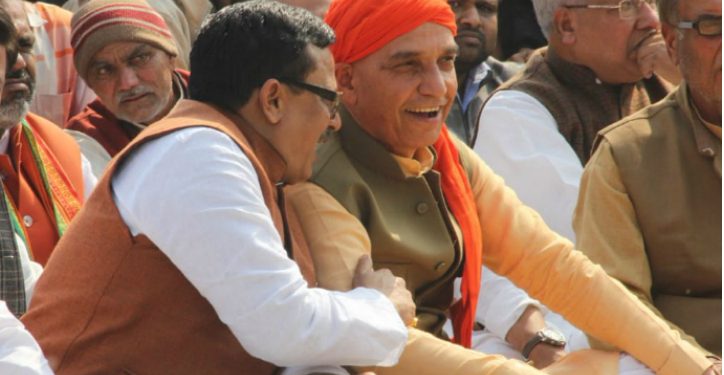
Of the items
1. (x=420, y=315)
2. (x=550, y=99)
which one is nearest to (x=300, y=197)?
(x=420, y=315)

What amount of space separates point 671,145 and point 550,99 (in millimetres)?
1234

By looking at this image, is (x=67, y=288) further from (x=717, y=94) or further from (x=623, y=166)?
(x=717, y=94)

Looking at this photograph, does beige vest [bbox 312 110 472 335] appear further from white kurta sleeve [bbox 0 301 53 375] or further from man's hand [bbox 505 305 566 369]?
white kurta sleeve [bbox 0 301 53 375]

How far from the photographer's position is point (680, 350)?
4.59 meters

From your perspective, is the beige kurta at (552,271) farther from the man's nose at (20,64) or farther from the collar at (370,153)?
the man's nose at (20,64)

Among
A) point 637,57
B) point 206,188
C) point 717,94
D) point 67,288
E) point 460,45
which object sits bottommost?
point 460,45

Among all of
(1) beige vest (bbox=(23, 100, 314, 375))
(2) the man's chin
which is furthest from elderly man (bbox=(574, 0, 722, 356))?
(2) the man's chin

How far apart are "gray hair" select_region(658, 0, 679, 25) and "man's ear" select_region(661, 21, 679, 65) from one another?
0.8 inches

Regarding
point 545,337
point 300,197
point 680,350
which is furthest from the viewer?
point 545,337

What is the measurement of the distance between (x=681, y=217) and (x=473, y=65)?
265 centimetres

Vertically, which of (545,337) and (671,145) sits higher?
(671,145)

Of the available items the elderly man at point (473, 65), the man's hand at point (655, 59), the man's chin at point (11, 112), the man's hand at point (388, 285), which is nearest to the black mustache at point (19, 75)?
the man's chin at point (11, 112)

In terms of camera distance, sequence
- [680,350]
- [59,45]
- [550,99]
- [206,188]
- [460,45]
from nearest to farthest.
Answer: [206,188]
[680,350]
[550,99]
[59,45]
[460,45]

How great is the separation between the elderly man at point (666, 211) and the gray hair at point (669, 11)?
196 millimetres
